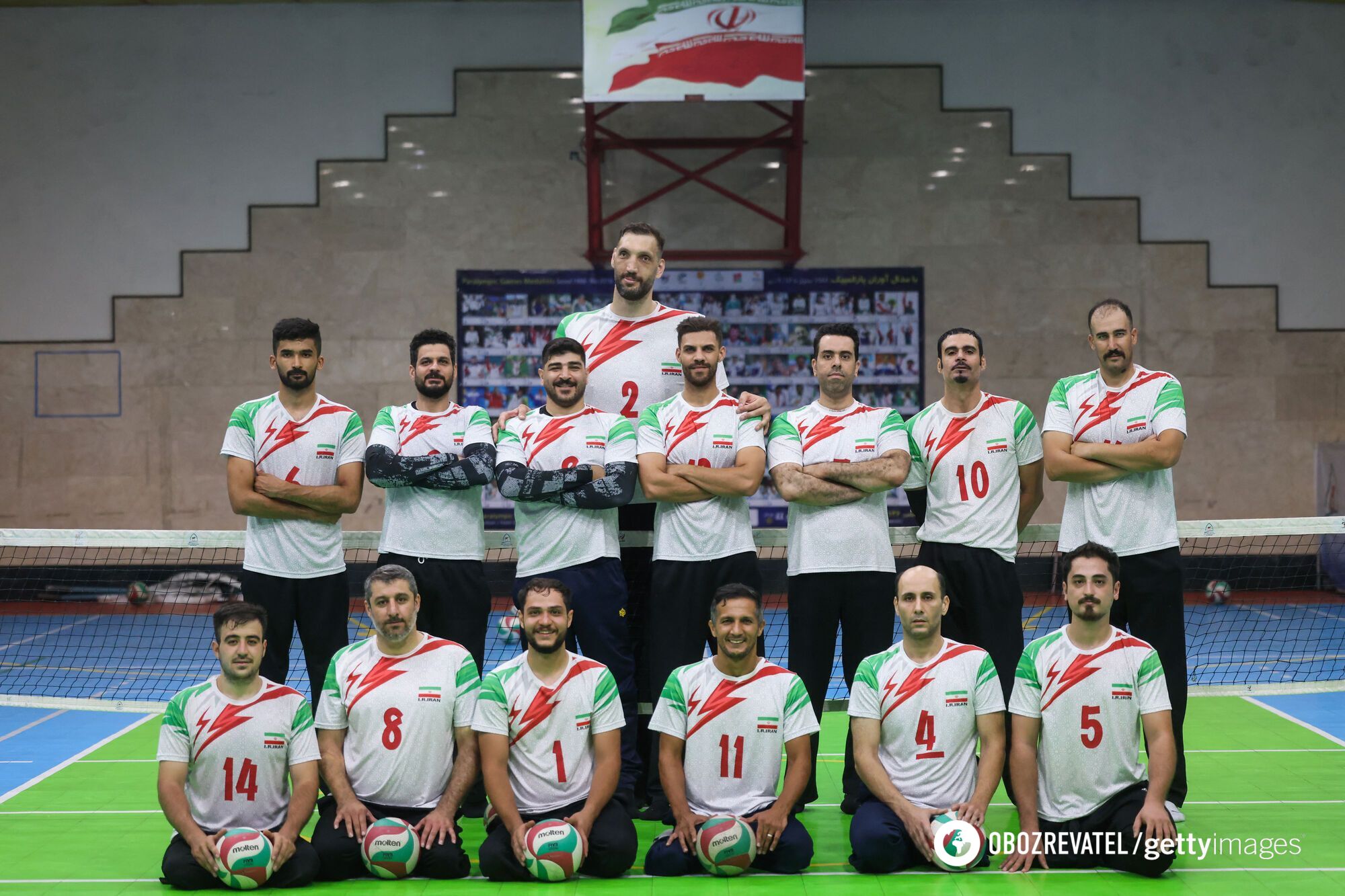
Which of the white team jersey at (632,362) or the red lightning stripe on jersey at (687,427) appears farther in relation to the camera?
the white team jersey at (632,362)

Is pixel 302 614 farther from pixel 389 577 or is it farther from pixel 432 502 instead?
pixel 389 577

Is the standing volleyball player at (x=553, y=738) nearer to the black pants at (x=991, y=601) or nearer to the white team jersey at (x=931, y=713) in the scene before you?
the white team jersey at (x=931, y=713)

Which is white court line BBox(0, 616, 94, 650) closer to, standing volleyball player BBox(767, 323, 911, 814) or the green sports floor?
the green sports floor

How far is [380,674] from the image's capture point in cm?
629

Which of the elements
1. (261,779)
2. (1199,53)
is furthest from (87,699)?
(1199,53)

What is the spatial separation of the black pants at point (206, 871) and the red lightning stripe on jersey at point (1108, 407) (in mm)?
5022

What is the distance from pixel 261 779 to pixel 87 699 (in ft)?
8.25

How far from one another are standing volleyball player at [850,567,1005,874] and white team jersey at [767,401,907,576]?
0.63 m

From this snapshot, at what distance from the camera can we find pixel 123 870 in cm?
629

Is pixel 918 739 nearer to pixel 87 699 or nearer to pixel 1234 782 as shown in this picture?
pixel 1234 782

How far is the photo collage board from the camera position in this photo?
16.3 m

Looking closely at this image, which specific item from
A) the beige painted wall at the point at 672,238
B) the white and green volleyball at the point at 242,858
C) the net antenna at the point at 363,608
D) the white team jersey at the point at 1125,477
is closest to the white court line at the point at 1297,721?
the net antenna at the point at 363,608

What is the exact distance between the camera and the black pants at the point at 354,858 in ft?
19.7

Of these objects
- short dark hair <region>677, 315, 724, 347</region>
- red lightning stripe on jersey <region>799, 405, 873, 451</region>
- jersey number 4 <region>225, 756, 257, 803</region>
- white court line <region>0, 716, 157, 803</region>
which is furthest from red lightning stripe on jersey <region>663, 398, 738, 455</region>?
white court line <region>0, 716, 157, 803</region>
